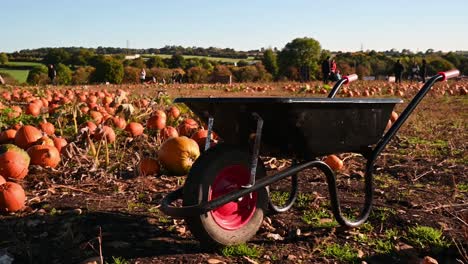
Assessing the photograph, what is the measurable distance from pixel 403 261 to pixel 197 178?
128 cm

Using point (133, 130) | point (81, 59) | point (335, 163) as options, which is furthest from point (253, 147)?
point (81, 59)

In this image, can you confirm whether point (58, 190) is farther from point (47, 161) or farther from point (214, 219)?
point (214, 219)

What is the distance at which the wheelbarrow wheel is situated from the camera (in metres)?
2.54

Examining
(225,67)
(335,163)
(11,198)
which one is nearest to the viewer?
(11,198)

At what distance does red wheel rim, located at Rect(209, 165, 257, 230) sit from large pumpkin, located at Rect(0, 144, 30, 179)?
2.30 metres

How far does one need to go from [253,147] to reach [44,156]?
8.87 feet

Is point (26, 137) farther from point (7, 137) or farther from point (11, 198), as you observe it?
point (11, 198)

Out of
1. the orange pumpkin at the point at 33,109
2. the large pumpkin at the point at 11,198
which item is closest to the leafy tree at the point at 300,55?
the orange pumpkin at the point at 33,109

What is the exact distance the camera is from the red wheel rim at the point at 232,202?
2.74 metres

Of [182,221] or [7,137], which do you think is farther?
[7,137]

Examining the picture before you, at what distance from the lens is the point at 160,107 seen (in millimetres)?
7895

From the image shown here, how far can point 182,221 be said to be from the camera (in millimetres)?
3285

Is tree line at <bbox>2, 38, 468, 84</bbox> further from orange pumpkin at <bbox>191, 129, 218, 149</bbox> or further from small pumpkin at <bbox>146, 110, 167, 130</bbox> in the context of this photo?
orange pumpkin at <bbox>191, 129, 218, 149</bbox>

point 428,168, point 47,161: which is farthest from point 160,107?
point 428,168
